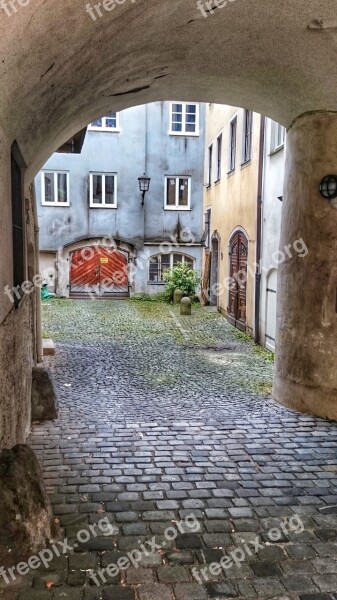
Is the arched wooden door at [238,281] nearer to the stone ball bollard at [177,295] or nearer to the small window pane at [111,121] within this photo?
the stone ball bollard at [177,295]

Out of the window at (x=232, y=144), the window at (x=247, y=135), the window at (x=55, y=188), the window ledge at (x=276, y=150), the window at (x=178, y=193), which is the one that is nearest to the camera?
the window ledge at (x=276, y=150)

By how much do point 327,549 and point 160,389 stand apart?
464 cm

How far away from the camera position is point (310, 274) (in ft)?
21.7

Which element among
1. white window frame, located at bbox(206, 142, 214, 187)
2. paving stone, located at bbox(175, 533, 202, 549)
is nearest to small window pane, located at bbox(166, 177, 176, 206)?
white window frame, located at bbox(206, 142, 214, 187)

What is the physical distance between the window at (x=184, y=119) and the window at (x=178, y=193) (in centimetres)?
205

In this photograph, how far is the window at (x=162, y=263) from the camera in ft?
73.9

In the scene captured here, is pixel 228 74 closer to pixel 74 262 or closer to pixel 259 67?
pixel 259 67

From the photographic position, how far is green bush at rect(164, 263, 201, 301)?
2052cm

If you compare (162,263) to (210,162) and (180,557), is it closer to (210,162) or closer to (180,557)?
(210,162)

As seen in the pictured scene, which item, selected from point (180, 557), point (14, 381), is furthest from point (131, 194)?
point (180, 557)

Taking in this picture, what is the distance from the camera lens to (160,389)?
8008mm

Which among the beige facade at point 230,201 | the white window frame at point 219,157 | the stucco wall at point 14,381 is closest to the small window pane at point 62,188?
the beige facade at point 230,201

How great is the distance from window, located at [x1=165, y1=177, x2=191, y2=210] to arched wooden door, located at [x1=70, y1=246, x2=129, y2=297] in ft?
10.5

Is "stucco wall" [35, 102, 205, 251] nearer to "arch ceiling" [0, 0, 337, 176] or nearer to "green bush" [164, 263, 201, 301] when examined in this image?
"green bush" [164, 263, 201, 301]
